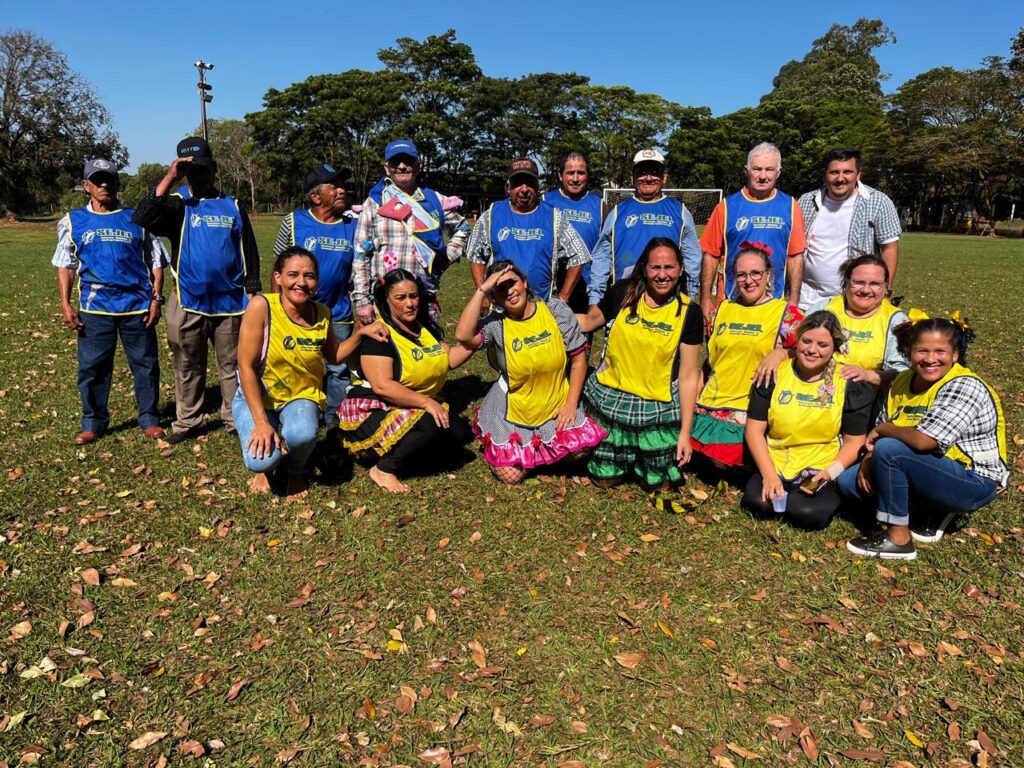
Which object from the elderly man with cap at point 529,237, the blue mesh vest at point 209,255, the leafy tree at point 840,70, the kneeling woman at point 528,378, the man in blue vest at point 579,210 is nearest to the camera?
the kneeling woman at point 528,378

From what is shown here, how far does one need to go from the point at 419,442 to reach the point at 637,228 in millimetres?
2743

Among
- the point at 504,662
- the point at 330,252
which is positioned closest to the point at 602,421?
the point at 504,662

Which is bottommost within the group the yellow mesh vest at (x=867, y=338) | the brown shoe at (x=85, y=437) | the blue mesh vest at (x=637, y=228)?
the brown shoe at (x=85, y=437)

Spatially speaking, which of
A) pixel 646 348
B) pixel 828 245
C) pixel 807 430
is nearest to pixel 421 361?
pixel 646 348

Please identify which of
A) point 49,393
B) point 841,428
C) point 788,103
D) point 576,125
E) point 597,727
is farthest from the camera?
point 788,103

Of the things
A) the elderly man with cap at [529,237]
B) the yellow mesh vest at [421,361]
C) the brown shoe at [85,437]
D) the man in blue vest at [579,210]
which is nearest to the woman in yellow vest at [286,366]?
the yellow mesh vest at [421,361]

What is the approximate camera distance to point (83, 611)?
151 inches

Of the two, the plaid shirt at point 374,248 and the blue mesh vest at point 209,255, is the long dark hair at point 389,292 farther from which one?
the blue mesh vest at point 209,255

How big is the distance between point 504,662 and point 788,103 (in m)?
70.7

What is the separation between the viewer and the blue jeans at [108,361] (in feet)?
19.3

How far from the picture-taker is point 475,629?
3791 mm

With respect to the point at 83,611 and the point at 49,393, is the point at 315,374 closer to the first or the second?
the point at 83,611

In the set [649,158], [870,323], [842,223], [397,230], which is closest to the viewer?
[870,323]

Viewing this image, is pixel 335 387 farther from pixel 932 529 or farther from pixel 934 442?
pixel 932 529
